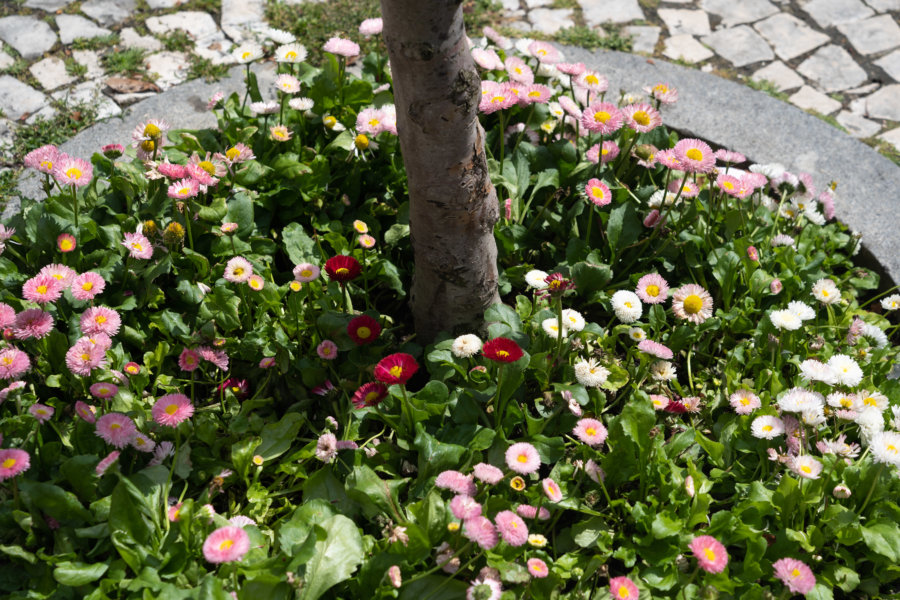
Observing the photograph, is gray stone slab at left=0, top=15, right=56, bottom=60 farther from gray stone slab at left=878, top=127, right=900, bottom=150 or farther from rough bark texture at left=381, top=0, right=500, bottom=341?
gray stone slab at left=878, top=127, right=900, bottom=150

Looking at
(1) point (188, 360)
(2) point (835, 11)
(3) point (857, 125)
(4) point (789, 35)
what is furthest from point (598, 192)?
(2) point (835, 11)

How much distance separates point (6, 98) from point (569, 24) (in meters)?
2.83

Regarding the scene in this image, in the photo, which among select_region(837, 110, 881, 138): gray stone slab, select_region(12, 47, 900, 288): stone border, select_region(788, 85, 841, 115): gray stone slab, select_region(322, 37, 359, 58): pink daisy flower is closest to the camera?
select_region(322, 37, 359, 58): pink daisy flower

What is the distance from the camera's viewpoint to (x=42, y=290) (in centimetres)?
216

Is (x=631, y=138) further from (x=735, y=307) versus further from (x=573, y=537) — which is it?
(x=573, y=537)

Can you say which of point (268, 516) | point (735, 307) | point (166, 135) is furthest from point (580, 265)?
point (166, 135)

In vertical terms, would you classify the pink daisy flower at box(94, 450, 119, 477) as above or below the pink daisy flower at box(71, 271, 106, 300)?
below

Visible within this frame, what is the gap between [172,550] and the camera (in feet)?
6.04

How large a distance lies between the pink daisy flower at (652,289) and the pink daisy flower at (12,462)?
169cm

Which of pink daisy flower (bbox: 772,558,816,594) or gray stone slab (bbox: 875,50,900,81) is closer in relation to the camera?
→ pink daisy flower (bbox: 772,558,816,594)

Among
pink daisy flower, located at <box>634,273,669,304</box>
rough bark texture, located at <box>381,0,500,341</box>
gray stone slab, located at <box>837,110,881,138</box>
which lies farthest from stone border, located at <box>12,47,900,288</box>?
rough bark texture, located at <box>381,0,500,341</box>

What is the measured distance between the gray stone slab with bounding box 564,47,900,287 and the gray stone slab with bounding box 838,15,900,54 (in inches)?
47.9

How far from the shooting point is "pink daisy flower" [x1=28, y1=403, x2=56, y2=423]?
2023 mm

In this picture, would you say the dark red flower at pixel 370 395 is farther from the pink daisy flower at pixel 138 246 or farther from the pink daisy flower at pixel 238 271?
the pink daisy flower at pixel 138 246
